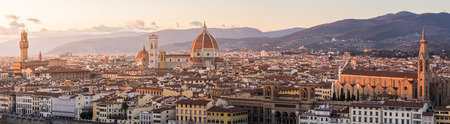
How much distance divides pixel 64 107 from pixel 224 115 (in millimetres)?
18613

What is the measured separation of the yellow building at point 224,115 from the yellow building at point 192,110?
31.6 inches

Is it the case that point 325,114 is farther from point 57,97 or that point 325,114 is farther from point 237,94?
point 57,97

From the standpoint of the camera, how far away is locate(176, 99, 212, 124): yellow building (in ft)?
171

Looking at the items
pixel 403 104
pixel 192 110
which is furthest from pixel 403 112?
pixel 192 110

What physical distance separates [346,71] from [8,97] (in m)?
33.7

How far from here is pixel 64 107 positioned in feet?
204

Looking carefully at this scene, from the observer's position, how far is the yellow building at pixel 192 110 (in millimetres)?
52031

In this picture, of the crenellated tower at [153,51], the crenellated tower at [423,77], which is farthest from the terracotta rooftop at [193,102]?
the crenellated tower at [153,51]

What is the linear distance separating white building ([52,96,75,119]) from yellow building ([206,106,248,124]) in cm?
1599

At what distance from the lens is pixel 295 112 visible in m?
52.2

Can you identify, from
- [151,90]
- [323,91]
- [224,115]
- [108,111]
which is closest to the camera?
[224,115]

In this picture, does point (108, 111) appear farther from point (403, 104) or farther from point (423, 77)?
point (423, 77)

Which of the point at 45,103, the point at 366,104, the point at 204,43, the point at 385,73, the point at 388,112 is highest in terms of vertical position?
the point at 204,43

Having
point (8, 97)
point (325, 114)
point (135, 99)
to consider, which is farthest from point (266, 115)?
point (8, 97)
